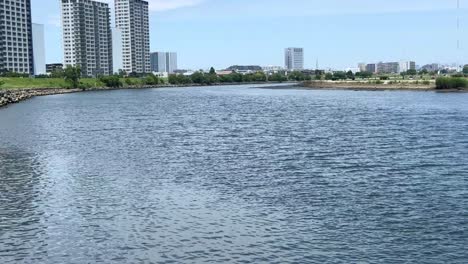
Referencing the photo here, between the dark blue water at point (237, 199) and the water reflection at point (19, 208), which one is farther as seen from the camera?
the water reflection at point (19, 208)

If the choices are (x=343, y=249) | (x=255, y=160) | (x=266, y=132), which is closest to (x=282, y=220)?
(x=343, y=249)

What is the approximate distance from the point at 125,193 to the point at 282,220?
37.7 feet

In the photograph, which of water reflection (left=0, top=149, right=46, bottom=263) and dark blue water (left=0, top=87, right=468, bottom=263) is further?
water reflection (left=0, top=149, right=46, bottom=263)

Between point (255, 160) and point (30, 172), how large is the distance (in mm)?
17976

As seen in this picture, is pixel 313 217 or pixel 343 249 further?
pixel 313 217

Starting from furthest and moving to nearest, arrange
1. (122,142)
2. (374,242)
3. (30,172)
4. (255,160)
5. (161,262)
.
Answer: (122,142)
(255,160)
(30,172)
(374,242)
(161,262)

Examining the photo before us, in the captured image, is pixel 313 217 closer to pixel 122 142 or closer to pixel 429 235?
pixel 429 235

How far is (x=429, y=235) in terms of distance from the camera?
26656mm

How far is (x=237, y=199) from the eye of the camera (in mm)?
34312

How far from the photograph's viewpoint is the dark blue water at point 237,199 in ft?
83.6

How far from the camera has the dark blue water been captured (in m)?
25.5

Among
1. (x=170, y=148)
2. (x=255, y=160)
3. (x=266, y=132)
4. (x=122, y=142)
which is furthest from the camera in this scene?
(x=266, y=132)

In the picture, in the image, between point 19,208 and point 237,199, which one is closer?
point 19,208

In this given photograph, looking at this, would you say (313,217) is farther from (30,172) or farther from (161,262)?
(30,172)
